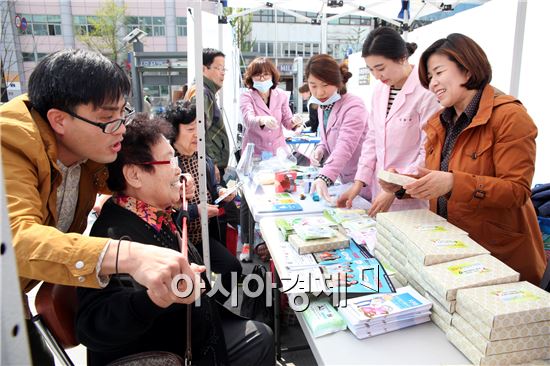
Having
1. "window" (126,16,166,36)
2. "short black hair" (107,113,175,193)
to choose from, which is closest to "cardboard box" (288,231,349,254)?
"short black hair" (107,113,175,193)

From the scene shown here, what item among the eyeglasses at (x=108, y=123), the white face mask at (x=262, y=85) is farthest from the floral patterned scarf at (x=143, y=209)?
the white face mask at (x=262, y=85)

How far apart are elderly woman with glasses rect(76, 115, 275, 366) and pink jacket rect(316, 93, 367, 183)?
1.28 meters

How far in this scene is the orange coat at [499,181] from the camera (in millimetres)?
1386

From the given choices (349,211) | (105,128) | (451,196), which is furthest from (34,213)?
(349,211)

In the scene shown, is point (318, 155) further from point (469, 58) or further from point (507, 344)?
point (507, 344)

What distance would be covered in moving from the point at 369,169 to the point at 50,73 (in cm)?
180

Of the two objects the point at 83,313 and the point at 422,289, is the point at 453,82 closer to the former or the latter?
the point at 422,289

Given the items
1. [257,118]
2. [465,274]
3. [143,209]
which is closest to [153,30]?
[257,118]

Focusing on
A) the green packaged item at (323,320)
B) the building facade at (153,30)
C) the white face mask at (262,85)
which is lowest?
Result: the green packaged item at (323,320)

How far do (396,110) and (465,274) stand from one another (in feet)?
4.00

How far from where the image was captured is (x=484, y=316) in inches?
36.6

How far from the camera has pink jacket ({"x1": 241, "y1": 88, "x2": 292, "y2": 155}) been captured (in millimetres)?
3852

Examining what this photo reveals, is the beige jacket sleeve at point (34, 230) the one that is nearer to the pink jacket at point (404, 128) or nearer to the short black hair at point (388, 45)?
the pink jacket at point (404, 128)

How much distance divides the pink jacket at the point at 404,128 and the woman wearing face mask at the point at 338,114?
339 mm
